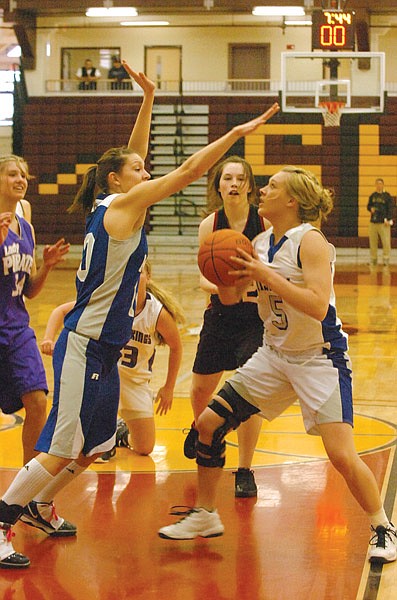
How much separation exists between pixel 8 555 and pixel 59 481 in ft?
1.43

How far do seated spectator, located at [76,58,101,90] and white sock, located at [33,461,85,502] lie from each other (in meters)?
20.5

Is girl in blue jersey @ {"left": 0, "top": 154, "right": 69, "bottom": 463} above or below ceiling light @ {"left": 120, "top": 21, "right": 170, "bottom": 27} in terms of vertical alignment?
below

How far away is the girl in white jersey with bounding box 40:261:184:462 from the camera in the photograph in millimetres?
5652

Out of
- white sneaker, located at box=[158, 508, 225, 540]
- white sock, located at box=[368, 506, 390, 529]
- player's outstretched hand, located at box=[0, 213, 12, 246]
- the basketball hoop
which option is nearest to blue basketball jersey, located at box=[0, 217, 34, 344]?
player's outstretched hand, located at box=[0, 213, 12, 246]

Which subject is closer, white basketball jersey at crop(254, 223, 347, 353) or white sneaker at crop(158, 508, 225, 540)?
white basketball jersey at crop(254, 223, 347, 353)

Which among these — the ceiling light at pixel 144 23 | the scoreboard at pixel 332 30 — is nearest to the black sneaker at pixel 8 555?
the scoreboard at pixel 332 30

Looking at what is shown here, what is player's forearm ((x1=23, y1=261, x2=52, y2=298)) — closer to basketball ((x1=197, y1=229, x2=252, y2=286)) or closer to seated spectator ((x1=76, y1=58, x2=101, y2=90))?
basketball ((x1=197, y1=229, x2=252, y2=286))

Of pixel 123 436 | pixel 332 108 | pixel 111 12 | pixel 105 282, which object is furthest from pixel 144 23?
pixel 105 282

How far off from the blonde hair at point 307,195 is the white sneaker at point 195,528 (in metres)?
1.37

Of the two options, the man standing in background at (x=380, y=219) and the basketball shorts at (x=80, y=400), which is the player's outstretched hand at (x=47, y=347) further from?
the man standing in background at (x=380, y=219)

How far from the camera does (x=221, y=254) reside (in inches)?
151

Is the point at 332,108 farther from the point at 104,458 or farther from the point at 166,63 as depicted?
the point at 104,458

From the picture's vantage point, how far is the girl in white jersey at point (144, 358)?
565 cm

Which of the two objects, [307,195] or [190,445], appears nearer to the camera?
[307,195]
